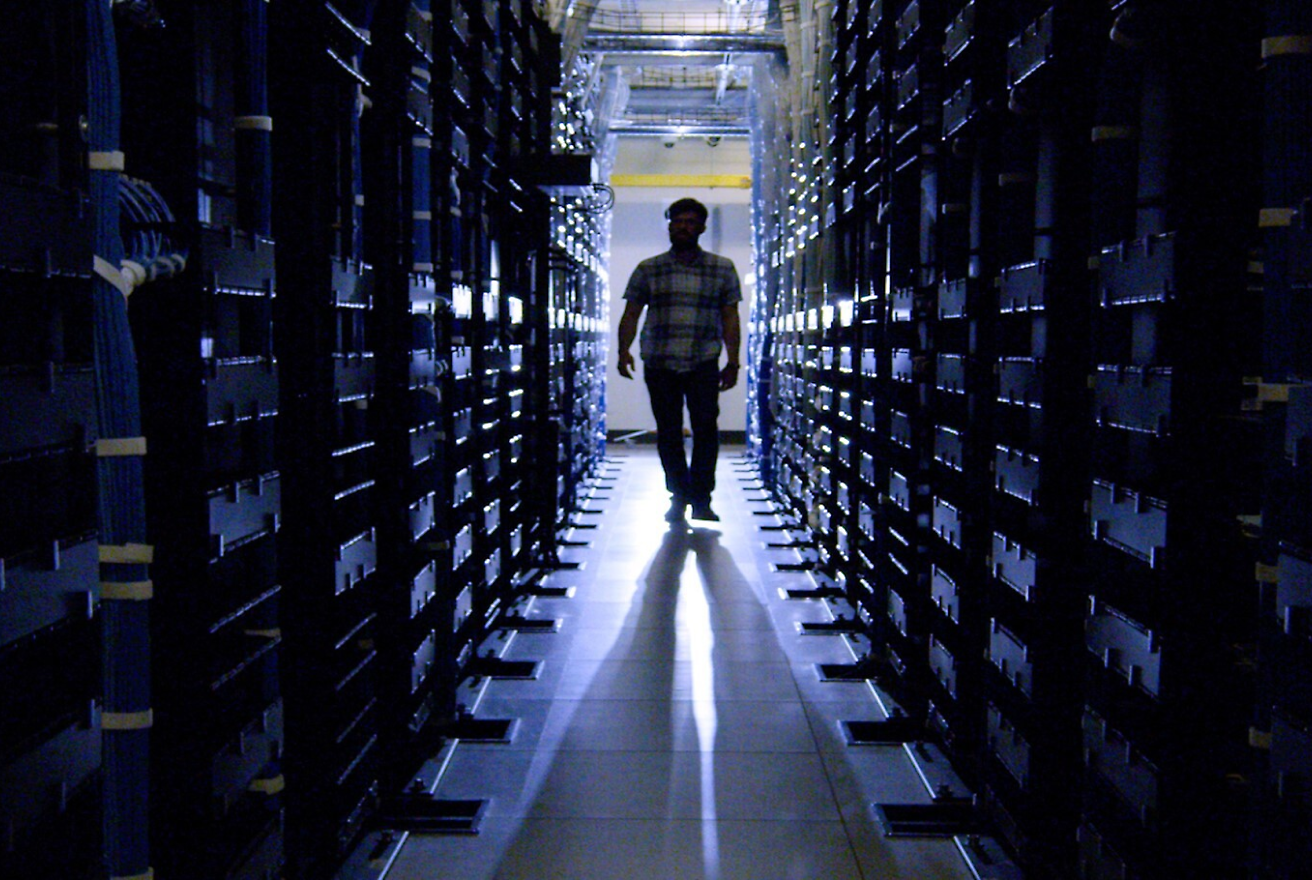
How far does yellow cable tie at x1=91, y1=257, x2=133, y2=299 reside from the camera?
1242mm

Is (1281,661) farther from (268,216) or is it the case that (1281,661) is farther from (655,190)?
(655,190)

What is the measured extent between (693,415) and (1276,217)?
5006 millimetres

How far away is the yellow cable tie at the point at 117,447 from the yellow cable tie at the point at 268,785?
60 cm

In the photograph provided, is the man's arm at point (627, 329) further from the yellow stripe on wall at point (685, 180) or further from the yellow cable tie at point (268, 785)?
the yellow stripe on wall at point (685, 180)

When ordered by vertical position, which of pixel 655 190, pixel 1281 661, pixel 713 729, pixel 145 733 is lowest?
pixel 713 729

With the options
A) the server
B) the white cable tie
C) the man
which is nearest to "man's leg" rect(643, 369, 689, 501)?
the man

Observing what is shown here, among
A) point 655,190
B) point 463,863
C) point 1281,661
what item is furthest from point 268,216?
point 655,190

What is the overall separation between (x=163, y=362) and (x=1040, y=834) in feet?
5.05

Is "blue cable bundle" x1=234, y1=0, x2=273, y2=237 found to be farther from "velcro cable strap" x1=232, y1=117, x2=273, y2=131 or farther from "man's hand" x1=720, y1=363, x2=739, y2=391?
"man's hand" x1=720, y1=363, x2=739, y2=391

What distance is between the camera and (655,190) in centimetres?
1237

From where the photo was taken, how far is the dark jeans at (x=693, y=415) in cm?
614

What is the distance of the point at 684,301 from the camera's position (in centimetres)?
605

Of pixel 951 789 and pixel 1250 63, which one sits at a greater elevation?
pixel 1250 63

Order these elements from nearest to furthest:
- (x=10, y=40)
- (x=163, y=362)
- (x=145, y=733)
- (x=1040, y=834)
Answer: (x=10, y=40)
(x=145, y=733)
(x=163, y=362)
(x=1040, y=834)
